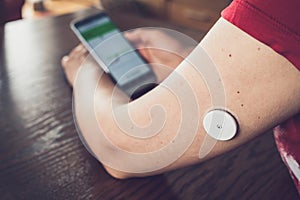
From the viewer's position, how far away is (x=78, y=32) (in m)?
0.63

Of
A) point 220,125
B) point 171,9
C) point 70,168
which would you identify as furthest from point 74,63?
point 171,9

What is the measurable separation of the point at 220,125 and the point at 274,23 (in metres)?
0.10

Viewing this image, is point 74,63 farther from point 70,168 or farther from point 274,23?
point 274,23

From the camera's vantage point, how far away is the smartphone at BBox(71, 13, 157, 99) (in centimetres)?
59

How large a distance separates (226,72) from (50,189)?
235mm

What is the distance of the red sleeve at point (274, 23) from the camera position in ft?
0.99

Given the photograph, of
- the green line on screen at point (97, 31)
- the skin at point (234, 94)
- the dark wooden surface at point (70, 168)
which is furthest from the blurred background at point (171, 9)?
the skin at point (234, 94)

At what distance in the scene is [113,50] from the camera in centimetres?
63

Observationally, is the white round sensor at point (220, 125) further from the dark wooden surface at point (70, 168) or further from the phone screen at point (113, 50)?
the phone screen at point (113, 50)

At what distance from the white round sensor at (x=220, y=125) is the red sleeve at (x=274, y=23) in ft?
0.23

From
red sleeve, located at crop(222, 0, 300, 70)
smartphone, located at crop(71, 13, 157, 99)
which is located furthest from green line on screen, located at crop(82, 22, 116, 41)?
red sleeve, located at crop(222, 0, 300, 70)

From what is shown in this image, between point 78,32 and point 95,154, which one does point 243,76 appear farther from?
point 78,32

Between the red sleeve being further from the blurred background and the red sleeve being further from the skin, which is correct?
the blurred background

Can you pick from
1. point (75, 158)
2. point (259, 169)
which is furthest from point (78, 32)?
point (259, 169)
